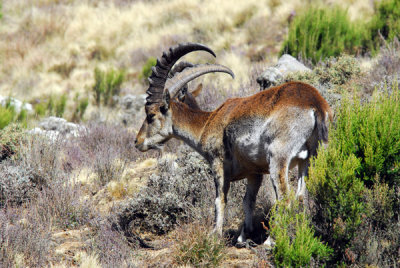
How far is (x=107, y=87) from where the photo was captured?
19.8 m

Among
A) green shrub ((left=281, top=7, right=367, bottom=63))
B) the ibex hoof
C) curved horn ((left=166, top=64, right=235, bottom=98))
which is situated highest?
green shrub ((left=281, top=7, right=367, bottom=63))

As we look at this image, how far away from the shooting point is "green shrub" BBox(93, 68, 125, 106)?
1973cm

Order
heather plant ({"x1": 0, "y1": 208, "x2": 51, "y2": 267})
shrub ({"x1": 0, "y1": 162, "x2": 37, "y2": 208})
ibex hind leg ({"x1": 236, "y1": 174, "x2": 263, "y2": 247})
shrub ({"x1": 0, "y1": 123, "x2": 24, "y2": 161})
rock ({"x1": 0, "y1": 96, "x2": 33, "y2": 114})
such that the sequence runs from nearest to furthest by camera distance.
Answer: heather plant ({"x1": 0, "y1": 208, "x2": 51, "y2": 267})
ibex hind leg ({"x1": 236, "y1": 174, "x2": 263, "y2": 247})
shrub ({"x1": 0, "y1": 162, "x2": 37, "y2": 208})
shrub ({"x1": 0, "y1": 123, "x2": 24, "y2": 161})
rock ({"x1": 0, "y1": 96, "x2": 33, "y2": 114})

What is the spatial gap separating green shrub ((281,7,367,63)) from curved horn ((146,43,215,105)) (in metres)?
7.75

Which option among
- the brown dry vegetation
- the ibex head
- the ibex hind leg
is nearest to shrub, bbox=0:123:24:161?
the brown dry vegetation

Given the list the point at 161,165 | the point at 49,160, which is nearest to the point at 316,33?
the point at 161,165

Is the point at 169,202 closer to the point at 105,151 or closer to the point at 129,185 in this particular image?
the point at 129,185

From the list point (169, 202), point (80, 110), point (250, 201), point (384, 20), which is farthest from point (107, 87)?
point (250, 201)

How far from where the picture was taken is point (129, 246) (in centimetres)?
659

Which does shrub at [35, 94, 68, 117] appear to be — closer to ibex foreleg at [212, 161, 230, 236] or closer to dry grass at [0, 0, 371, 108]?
dry grass at [0, 0, 371, 108]

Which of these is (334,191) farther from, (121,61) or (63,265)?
(121,61)

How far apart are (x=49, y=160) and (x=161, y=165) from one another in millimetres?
2253

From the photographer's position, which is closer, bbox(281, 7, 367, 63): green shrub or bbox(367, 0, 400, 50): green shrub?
bbox(281, 7, 367, 63): green shrub

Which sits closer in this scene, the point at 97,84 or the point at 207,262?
the point at 207,262
